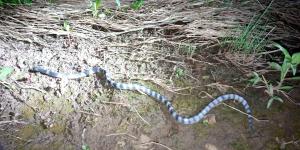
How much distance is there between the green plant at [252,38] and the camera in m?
3.56

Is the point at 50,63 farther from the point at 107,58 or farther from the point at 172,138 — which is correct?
the point at 172,138

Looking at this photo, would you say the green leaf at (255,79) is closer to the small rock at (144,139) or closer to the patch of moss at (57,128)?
the small rock at (144,139)

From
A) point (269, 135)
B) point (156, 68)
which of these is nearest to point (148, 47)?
point (156, 68)

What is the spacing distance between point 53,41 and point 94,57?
50 centimetres

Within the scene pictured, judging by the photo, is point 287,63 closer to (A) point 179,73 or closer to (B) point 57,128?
(A) point 179,73

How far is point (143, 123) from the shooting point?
312cm

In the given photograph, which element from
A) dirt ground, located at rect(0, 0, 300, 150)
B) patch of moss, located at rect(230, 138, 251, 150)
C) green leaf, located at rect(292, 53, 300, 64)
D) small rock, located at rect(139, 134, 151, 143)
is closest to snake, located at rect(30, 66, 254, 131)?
dirt ground, located at rect(0, 0, 300, 150)

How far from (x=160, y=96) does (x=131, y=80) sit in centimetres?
33

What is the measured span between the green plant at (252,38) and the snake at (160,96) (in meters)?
0.57

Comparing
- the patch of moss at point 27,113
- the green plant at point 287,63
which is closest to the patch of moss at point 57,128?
the patch of moss at point 27,113

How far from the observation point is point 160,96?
327cm

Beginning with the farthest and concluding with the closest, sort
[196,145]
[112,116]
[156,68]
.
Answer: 1. [156,68]
2. [112,116]
3. [196,145]

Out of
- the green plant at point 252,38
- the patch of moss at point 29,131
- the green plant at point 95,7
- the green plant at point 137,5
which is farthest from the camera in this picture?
the green plant at point 137,5

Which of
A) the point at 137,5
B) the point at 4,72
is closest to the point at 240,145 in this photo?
the point at 137,5
